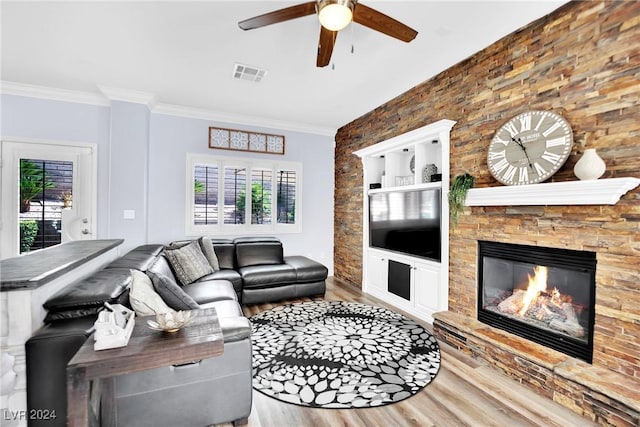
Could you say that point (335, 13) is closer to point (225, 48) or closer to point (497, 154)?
point (225, 48)

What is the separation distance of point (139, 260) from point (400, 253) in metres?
3.04

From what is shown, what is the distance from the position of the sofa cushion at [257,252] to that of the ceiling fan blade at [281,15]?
10.0ft

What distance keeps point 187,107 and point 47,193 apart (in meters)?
2.20

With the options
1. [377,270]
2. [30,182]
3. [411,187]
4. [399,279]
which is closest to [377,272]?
Result: [377,270]

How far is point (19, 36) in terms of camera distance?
8.88 ft

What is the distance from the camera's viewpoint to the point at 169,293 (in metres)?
1.95

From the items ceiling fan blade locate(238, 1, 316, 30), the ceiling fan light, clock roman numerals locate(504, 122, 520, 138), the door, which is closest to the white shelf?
clock roman numerals locate(504, 122, 520, 138)

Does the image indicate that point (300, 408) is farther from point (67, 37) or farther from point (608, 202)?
point (67, 37)

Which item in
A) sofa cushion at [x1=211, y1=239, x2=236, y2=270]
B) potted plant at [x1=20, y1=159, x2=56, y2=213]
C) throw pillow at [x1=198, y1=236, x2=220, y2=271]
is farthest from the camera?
sofa cushion at [x1=211, y1=239, x2=236, y2=270]

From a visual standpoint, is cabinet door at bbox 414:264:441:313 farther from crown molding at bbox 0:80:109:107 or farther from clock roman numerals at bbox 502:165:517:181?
crown molding at bbox 0:80:109:107

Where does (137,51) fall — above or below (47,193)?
above

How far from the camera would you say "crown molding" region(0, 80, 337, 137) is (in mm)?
3746

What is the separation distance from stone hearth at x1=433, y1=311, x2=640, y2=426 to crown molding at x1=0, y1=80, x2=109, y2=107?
5279 mm

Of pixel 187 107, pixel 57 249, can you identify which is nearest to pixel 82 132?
pixel 187 107
